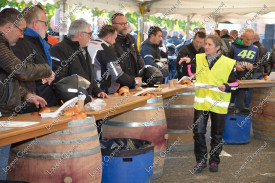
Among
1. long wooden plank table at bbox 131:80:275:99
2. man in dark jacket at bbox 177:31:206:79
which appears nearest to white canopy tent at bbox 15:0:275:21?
man in dark jacket at bbox 177:31:206:79

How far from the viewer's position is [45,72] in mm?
3256

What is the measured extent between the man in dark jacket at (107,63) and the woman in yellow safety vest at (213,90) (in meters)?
0.92

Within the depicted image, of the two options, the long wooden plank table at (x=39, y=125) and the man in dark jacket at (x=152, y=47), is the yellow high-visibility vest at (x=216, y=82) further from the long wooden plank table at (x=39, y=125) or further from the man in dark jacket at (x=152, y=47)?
the man in dark jacket at (x=152, y=47)

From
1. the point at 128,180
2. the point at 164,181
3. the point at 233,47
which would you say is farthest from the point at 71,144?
the point at 233,47

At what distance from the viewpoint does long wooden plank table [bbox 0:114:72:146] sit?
2.58 m

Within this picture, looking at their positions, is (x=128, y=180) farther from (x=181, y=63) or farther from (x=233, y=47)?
(x=233, y=47)

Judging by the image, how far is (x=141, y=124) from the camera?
4719 millimetres

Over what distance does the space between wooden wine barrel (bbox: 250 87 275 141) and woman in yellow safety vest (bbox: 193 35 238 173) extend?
2.58 metres

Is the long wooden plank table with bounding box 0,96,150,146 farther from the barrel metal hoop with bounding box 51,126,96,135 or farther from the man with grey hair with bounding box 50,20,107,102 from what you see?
the man with grey hair with bounding box 50,20,107,102

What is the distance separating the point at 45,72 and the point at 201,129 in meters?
2.83

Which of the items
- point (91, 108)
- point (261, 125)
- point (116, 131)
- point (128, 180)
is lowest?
point (261, 125)

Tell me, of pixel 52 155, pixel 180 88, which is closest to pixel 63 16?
pixel 180 88

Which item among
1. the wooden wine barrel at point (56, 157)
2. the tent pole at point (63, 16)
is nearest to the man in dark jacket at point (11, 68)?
the wooden wine barrel at point (56, 157)

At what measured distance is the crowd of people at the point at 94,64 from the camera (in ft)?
10.2
